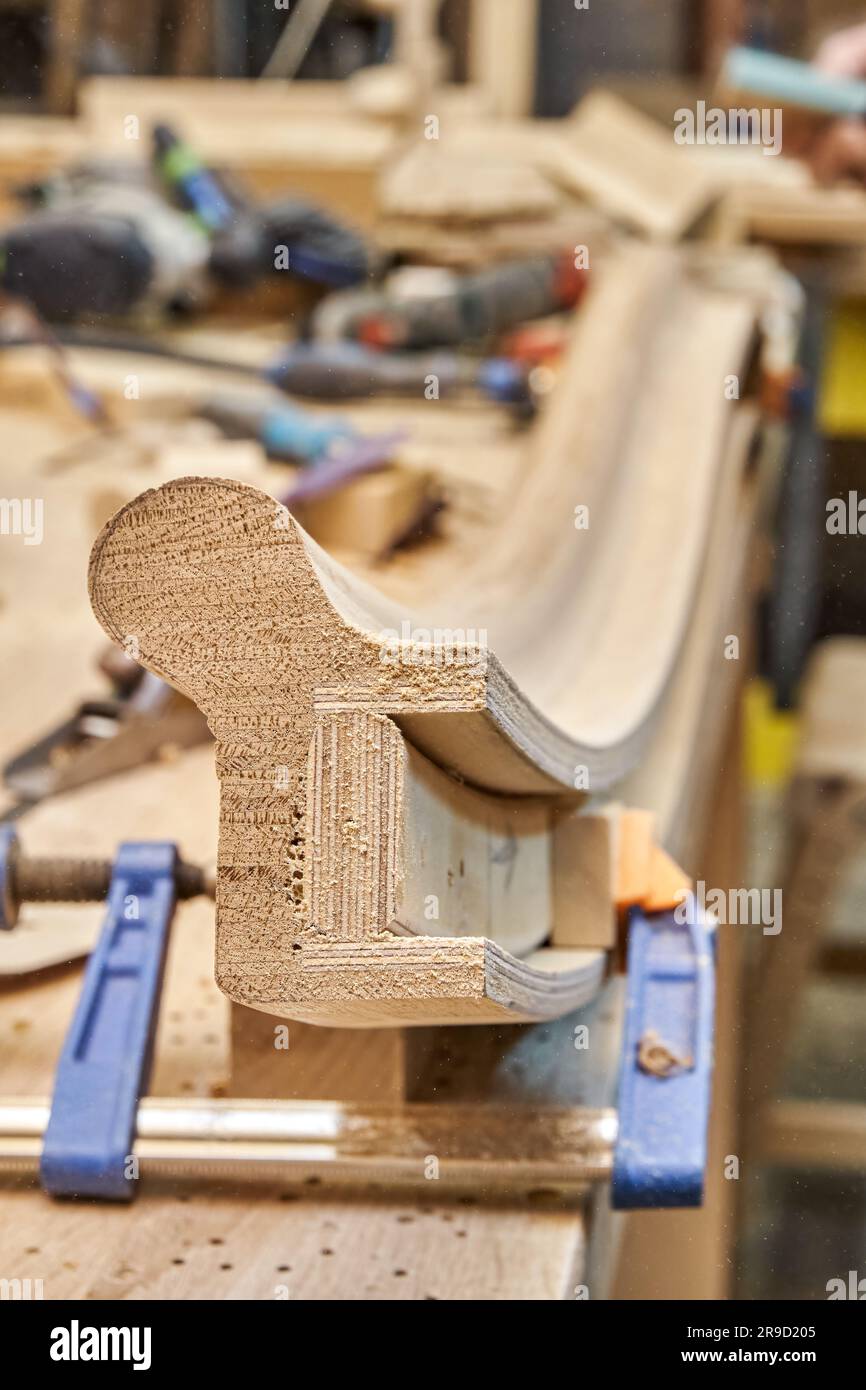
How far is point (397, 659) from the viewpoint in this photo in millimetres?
736

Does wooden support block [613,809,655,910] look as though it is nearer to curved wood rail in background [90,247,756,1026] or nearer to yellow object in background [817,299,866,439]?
curved wood rail in background [90,247,756,1026]

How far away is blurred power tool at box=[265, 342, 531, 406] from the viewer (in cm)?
236

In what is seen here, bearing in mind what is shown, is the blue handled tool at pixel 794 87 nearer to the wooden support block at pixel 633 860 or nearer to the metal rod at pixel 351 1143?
the wooden support block at pixel 633 860

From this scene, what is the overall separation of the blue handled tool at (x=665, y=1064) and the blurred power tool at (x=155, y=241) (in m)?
1.82

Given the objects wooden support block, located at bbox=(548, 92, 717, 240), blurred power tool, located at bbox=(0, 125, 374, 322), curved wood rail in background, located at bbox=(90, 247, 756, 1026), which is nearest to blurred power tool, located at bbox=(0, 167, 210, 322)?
blurred power tool, located at bbox=(0, 125, 374, 322)

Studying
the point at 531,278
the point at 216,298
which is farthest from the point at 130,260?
the point at 531,278

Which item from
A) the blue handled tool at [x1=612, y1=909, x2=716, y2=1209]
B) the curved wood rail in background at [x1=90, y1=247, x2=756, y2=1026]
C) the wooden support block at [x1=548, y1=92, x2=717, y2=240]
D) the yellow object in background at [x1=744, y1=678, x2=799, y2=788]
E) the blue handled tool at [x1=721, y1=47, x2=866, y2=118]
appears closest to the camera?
the curved wood rail in background at [x1=90, y1=247, x2=756, y2=1026]

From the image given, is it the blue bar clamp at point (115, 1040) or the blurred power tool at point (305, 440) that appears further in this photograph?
the blurred power tool at point (305, 440)

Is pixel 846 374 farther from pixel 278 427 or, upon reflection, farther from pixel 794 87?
pixel 278 427

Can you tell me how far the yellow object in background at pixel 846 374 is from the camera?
335 cm

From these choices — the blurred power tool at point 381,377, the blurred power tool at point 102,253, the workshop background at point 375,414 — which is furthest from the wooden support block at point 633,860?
the blurred power tool at point 102,253

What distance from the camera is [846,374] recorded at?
3.39m
